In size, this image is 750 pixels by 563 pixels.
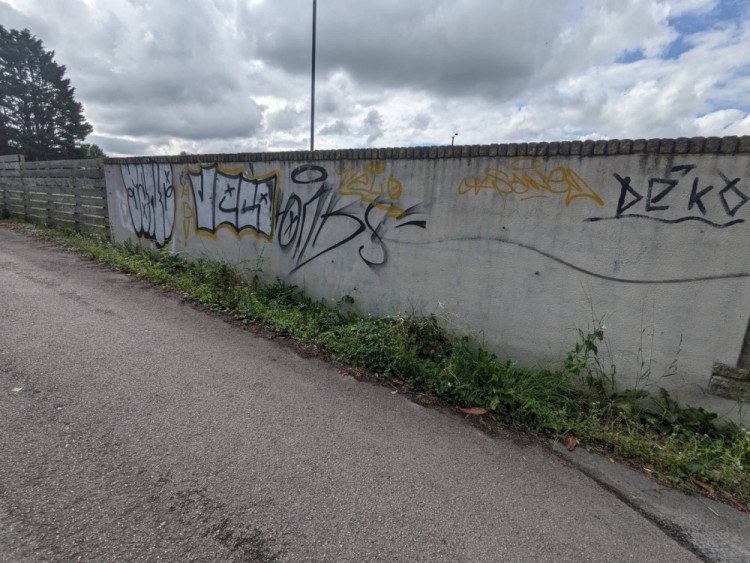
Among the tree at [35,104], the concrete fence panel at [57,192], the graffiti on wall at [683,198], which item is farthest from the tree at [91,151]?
the graffiti on wall at [683,198]

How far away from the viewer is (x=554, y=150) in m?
3.39

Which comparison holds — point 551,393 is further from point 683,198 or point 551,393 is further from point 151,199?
point 151,199

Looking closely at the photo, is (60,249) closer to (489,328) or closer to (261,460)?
(261,460)

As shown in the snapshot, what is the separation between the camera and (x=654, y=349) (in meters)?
3.26

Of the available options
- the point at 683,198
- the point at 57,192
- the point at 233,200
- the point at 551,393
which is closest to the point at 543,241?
the point at 683,198

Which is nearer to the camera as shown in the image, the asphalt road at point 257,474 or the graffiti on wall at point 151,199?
the asphalt road at point 257,474

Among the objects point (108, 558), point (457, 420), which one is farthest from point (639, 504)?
point (108, 558)

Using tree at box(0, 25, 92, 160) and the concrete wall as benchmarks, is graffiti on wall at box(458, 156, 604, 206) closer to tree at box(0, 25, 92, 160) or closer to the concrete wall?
the concrete wall

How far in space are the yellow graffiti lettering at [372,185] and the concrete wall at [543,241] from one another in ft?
0.05

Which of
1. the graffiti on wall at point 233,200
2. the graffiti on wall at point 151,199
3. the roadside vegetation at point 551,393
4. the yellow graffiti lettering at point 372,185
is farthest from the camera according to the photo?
the graffiti on wall at point 151,199

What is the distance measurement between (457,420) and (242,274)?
4.21m

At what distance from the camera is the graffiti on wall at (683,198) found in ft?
9.33

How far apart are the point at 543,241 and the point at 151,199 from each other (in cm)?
725

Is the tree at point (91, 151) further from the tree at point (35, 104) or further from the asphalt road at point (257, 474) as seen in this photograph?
the asphalt road at point (257, 474)
